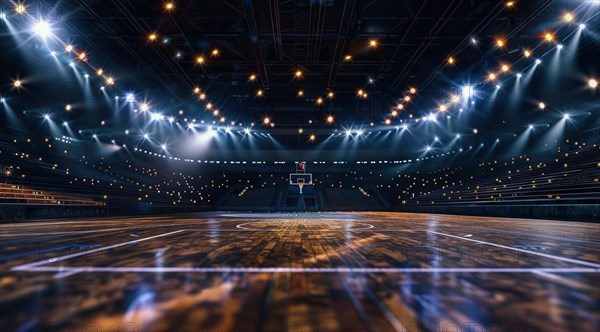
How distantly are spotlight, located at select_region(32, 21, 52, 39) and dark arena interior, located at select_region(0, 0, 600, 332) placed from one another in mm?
73

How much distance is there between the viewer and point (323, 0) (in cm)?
915

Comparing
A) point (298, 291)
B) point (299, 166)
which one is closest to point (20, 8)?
point (298, 291)

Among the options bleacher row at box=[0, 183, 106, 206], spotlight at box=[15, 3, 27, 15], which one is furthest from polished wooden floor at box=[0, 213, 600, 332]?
bleacher row at box=[0, 183, 106, 206]

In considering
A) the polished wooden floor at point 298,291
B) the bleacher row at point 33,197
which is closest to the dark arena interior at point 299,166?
the polished wooden floor at point 298,291

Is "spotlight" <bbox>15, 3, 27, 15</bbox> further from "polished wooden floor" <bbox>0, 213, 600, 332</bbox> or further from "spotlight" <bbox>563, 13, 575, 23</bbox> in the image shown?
"spotlight" <bbox>563, 13, 575, 23</bbox>

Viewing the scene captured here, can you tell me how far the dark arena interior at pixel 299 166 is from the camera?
1750 mm

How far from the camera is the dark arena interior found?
1.75 m

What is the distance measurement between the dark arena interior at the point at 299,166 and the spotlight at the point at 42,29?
7cm

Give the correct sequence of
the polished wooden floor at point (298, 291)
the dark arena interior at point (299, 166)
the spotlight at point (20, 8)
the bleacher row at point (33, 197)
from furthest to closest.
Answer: the bleacher row at point (33, 197) → the spotlight at point (20, 8) → the dark arena interior at point (299, 166) → the polished wooden floor at point (298, 291)

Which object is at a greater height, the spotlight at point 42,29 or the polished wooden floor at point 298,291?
the spotlight at point 42,29

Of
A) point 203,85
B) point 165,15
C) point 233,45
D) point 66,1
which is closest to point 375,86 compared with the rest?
point 233,45

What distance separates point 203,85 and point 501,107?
60.1 feet

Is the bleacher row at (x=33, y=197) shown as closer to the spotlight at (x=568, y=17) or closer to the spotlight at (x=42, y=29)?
the spotlight at (x=42, y=29)

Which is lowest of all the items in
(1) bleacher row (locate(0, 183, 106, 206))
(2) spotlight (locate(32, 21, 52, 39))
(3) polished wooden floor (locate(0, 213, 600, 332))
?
(3) polished wooden floor (locate(0, 213, 600, 332))
